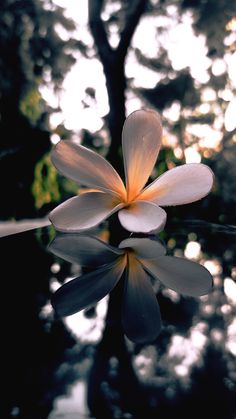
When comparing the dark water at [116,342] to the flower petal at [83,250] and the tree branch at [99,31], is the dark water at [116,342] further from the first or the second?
the tree branch at [99,31]

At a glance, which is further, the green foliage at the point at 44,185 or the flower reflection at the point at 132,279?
the green foliage at the point at 44,185

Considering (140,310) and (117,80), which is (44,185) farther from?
(140,310)

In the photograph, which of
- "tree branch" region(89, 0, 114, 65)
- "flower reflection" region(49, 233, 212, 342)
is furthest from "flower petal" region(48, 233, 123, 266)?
"tree branch" region(89, 0, 114, 65)

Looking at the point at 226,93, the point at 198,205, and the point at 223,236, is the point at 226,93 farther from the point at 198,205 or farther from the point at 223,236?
the point at 223,236

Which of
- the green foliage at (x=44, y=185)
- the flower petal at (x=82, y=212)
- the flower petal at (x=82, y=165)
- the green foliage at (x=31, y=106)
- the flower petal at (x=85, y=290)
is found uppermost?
the flower petal at (x=85, y=290)

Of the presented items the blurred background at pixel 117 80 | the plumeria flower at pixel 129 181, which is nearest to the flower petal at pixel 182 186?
the plumeria flower at pixel 129 181

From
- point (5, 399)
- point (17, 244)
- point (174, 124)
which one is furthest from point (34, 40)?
point (5, 399)

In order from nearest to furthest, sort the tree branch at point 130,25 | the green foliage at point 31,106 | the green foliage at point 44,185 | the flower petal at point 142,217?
1. the flower petal at point 142,217
2. the green foliage at point 44,185
3. the green foliage at point 31,106
4. the tree branch at point 130,25
